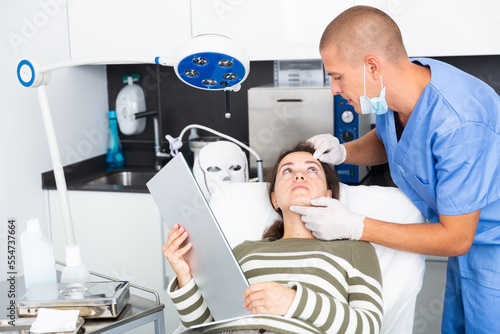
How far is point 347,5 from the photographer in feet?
7.05

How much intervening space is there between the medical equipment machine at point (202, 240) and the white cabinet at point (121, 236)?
95cm

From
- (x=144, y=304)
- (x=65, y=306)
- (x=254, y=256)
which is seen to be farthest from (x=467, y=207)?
(x=65, y=306)

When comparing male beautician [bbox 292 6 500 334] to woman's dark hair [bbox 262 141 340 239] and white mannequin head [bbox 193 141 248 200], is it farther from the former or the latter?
white mannequin head [bbox 193 141 248 200]

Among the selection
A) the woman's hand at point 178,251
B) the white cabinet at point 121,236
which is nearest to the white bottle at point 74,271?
the woman's hand at point 178,251

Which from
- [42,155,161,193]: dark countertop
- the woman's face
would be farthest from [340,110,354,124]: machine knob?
[42,155,161,193]: dark countertop

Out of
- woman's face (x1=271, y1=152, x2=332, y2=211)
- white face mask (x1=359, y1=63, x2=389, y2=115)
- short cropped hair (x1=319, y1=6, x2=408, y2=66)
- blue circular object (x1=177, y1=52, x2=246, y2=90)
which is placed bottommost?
woman's face (x1=271, y1=152, x2=332, y2=211)

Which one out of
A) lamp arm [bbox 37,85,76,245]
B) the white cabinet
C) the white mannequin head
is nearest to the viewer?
lamp arm [bbox 37,85,76,245]

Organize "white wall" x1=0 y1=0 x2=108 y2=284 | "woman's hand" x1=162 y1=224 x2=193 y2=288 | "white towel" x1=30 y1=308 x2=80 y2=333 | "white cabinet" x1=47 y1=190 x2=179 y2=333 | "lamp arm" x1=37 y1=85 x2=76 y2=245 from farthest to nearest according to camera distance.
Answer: "white cabinet" x1=47 y1=190 x2=179 y2=333
"white wall" x1=0 y1=0 x2=108 y2=284
"lamp arm" x1=37 y1=85 x2=76 y2=245
"woman's hand" x1=162 y1=224 x2=193 y2=288
"white towel" x1=30 y1=308 x2=80 y2=333

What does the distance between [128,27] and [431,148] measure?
1.48 m

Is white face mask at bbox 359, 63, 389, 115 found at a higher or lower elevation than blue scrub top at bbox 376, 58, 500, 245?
higher

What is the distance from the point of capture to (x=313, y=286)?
144 centimetres

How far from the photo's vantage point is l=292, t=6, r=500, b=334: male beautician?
54.2 inches

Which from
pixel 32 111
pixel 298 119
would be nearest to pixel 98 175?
pixel 32 111

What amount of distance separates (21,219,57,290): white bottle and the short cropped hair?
84 cm
